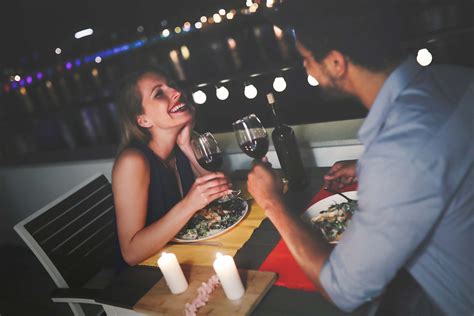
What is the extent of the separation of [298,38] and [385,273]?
519 millimetres

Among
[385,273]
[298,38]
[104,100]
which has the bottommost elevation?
[385,273]

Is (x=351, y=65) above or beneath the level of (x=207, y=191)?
above

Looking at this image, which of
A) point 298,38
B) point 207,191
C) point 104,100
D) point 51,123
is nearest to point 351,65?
point 298,38

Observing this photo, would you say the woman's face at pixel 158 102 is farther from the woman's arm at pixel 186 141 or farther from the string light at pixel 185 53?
the string light at pixel 185 53

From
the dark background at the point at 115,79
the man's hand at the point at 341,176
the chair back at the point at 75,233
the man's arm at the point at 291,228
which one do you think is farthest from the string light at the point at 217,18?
the man's arm at the point at 291,228

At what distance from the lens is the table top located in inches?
33.7

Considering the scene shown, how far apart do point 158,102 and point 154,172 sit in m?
0.26

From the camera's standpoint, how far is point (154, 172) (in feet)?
4.90

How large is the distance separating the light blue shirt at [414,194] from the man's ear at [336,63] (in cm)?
9

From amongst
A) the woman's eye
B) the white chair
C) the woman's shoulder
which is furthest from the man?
the white chair

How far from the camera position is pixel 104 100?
257 centimetres

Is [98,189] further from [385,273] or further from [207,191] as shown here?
[385,273]

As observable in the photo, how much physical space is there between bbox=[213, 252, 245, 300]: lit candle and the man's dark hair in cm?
50

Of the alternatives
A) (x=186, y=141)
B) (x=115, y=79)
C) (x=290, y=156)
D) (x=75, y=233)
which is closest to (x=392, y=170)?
(x=290, y=156)
